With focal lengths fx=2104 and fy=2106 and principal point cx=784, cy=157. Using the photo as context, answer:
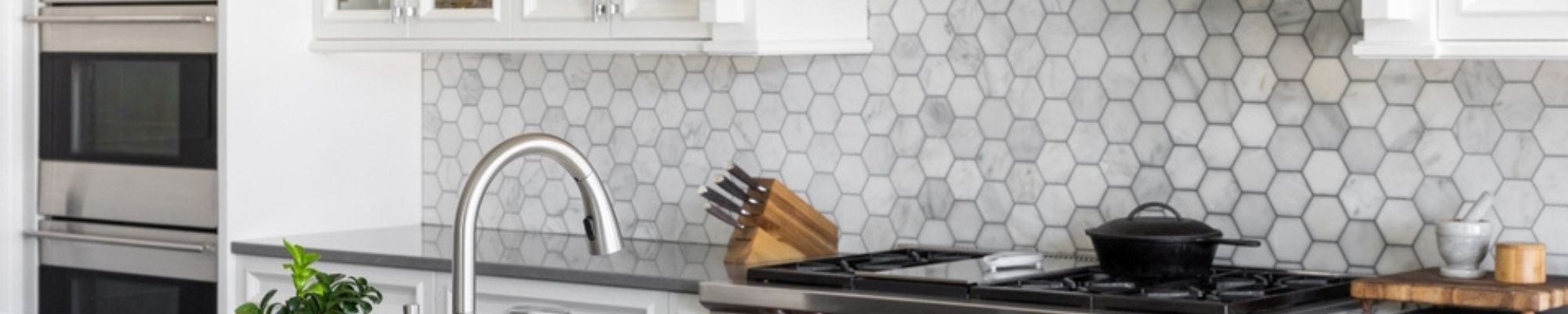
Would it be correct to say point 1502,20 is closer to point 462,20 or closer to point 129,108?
point 462,20

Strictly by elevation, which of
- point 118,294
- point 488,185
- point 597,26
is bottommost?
point 118,294

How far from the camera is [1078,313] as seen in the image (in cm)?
326

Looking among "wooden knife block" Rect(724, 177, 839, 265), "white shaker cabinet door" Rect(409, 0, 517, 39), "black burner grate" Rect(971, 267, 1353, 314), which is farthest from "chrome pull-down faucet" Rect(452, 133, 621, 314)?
"white shaker cabinet door" Rect(409, 0, 517, 39)

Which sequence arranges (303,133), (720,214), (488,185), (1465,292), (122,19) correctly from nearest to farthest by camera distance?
(488,185)
(1465,292)
(720,214)
(122,19)
(303,133)

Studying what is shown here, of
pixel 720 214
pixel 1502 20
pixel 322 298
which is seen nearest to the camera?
pixel 322 298

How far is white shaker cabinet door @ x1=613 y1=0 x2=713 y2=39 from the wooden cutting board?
136 cm

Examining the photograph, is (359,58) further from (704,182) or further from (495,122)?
(704,182)

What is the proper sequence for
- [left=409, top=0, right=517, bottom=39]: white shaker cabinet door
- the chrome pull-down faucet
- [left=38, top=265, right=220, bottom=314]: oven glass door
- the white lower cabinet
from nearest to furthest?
the chrome pull-down faucet → the white lower cabinet → [left=409, top=0, right=517, bottom=39]: white shaker cabinet door → [left=38, top=265, right=220, bottom=314]: oven glass door

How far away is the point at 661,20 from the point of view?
13.6 ft

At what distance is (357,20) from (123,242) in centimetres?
73

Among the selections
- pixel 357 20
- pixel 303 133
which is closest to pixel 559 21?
pixel 357 20

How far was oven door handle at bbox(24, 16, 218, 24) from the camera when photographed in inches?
178

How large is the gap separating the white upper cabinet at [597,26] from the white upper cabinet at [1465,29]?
1.19 m

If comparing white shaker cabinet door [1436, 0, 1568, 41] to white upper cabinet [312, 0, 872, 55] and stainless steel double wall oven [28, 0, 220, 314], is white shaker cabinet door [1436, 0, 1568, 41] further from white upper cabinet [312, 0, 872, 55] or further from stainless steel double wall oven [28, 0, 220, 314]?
stainless steel double wall oven [28, 0, 220, 314]
